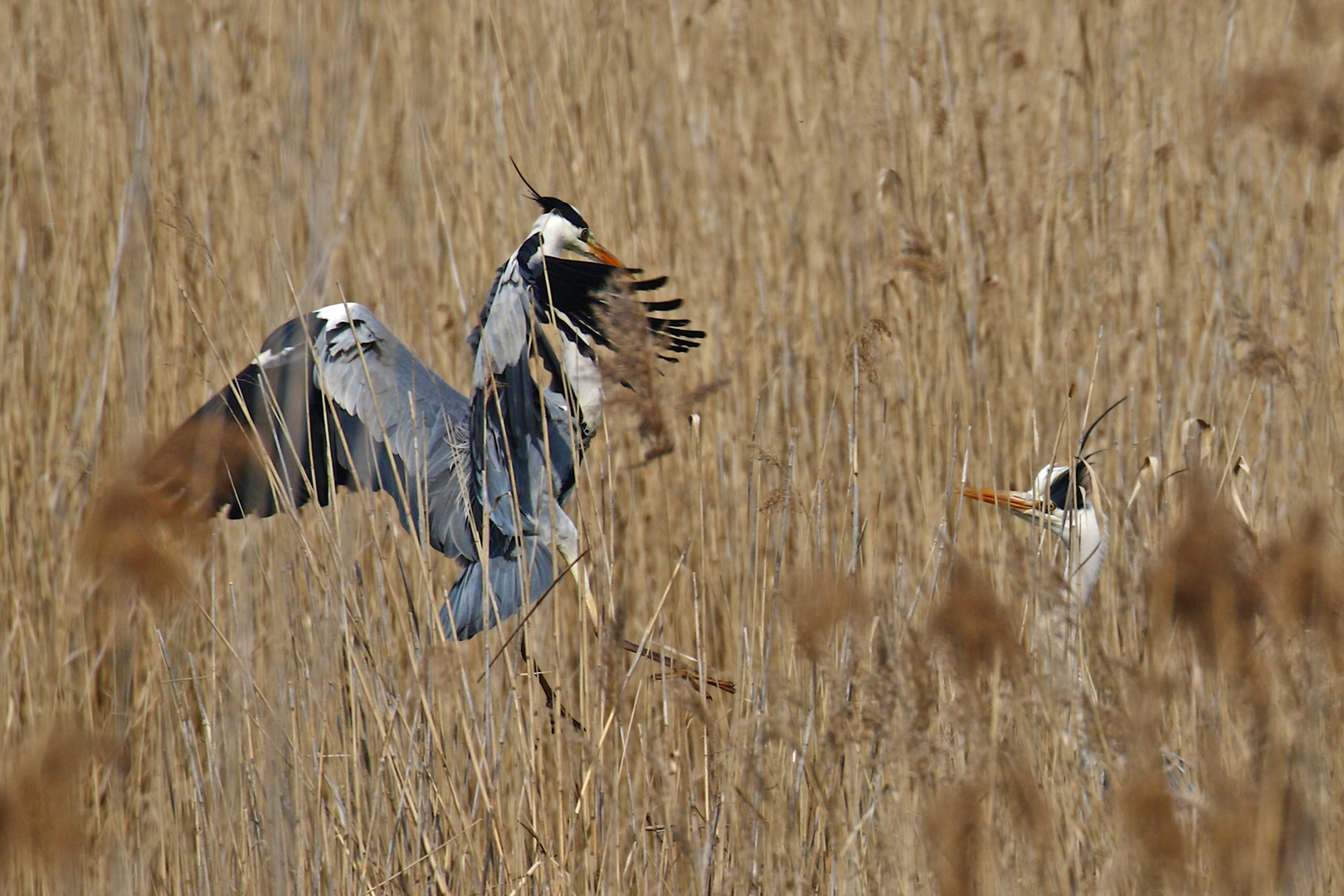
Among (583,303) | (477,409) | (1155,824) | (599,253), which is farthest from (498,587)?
(1155,824)

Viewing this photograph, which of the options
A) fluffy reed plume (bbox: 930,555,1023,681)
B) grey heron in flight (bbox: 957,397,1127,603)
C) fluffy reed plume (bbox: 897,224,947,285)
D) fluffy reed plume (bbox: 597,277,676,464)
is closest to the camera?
fluffy reed plume (bbox: 930,555,1023,681)

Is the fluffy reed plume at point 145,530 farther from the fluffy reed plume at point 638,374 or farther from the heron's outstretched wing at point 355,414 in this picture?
the heron's outstretched wing at point 355,414

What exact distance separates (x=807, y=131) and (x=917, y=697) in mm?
1616

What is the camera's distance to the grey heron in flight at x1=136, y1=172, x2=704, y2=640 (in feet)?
5.29

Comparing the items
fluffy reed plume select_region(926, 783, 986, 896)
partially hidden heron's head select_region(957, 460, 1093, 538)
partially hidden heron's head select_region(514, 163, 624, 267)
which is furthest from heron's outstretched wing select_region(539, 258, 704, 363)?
fluffy reed plume select_region(926, 783, 986, 896)

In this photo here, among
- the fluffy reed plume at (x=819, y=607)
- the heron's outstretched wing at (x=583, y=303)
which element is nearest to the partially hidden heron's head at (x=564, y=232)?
the heron's outstretched wing at (x=583, y=303)

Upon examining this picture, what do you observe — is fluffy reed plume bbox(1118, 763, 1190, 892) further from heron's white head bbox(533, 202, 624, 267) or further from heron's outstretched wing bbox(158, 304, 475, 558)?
heron's white head bbox(533, 202, 624, 267)

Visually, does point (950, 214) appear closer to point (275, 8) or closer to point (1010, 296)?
point (1010, 296)

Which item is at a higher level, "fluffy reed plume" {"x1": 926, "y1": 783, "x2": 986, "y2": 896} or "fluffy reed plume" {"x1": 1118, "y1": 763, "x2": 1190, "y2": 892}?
"fluffy reed plume" {"x1": 1118, "y1": 763, "x2": 1190, "y2": 892}

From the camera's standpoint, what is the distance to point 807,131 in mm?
2355

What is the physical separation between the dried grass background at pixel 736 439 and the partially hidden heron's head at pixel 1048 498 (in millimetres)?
61

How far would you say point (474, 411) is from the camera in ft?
5.29

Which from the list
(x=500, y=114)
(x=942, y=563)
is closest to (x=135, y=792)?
(x=942, y=563)

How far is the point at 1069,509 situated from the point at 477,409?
770 mm
